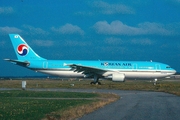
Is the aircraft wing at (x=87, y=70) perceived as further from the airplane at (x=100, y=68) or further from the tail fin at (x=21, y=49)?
the tail fin at (x=21, y=49)

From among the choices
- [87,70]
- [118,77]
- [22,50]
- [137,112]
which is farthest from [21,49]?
[137,112]

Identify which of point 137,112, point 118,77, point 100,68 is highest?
point 100,68

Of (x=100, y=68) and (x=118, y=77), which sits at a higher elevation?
(x=100, y=68)

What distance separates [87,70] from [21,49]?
1091 centimetres

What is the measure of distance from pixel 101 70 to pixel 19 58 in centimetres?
1262

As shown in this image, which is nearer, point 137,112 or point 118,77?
point 137,112

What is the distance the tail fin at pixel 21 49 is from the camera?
2098 inches

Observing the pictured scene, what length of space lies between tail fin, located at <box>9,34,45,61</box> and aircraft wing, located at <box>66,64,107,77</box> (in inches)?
291

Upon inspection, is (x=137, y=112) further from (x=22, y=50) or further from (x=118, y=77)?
(x=22, y=50)

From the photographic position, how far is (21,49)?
175 ft

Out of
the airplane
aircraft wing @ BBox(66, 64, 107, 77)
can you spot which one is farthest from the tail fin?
aircraft wing @ BBox(66, 64, 107, 77)

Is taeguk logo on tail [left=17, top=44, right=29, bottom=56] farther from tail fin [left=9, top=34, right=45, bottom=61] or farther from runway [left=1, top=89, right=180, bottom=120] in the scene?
runway [left=1, top=89, right=180, bottom=120]

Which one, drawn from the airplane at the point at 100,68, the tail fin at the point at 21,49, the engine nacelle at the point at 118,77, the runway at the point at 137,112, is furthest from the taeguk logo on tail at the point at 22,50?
the runway at the point at 137,112

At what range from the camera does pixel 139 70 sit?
50844 mm
